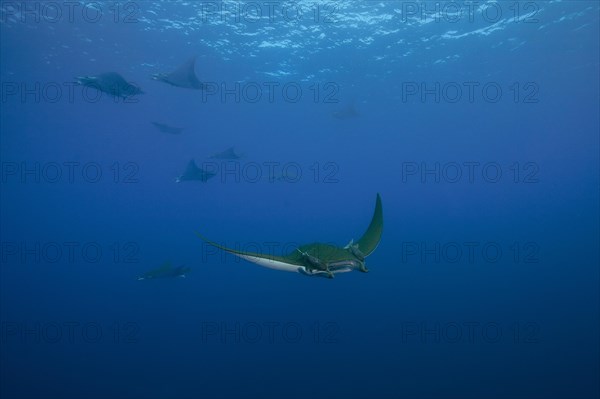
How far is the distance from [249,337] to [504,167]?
29.8 m

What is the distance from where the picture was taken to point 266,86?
24188mm

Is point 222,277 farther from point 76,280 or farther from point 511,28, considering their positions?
point 511,28

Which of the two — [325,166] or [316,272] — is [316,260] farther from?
[325,166]

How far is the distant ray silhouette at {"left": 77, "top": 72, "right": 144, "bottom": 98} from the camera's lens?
802cm

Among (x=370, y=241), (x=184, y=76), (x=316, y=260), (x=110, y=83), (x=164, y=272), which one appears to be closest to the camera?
(x=316, y=260)

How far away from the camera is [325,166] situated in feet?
130

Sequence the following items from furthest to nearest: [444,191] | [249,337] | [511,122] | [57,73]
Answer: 1. [444,191]
2. [511,122]
3. [57,73]
4. [249,337]

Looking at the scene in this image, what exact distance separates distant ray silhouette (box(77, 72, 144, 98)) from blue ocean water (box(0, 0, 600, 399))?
573 centimetres

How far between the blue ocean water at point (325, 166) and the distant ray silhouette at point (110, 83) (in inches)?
226

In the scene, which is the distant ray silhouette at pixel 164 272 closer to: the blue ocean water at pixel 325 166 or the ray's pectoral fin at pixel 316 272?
the blue ocean water at pixel 325 166

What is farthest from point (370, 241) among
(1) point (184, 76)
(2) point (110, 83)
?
(1) point (184, 76)

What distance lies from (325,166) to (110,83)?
3246 centimetres

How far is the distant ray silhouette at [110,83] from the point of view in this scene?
316 inches

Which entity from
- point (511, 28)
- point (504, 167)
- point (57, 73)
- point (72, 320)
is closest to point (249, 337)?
point (72, 320)
